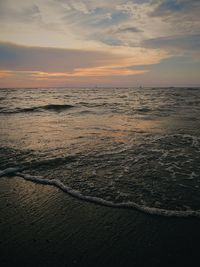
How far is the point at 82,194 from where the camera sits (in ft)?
13.7

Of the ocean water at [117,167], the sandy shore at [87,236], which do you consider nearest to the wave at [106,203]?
the ocean water at [117,167]

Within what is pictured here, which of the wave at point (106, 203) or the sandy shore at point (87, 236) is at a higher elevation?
the wave at point (106, 203)

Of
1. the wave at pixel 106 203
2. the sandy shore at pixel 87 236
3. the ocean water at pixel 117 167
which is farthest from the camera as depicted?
the ocean water at pixel 117 167

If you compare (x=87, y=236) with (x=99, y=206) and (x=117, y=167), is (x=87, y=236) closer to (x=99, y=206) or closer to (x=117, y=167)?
(x=99, y=206)

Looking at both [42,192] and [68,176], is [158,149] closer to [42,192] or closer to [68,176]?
[68,176]

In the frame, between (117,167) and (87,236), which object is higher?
(117,167)

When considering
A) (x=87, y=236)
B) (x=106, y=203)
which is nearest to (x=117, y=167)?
(x=106, y=203)

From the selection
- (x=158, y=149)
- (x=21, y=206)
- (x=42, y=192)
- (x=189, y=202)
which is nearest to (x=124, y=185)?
(x=189, y=202)

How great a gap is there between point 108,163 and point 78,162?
0.79m

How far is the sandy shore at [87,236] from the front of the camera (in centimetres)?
267

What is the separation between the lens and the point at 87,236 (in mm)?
3068

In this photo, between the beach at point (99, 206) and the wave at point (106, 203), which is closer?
the beach at point (99, 206)

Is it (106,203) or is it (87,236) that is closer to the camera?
(87,236)

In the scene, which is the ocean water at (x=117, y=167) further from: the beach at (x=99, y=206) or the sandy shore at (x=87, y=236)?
the sandy shore at (x=87, y=236)
